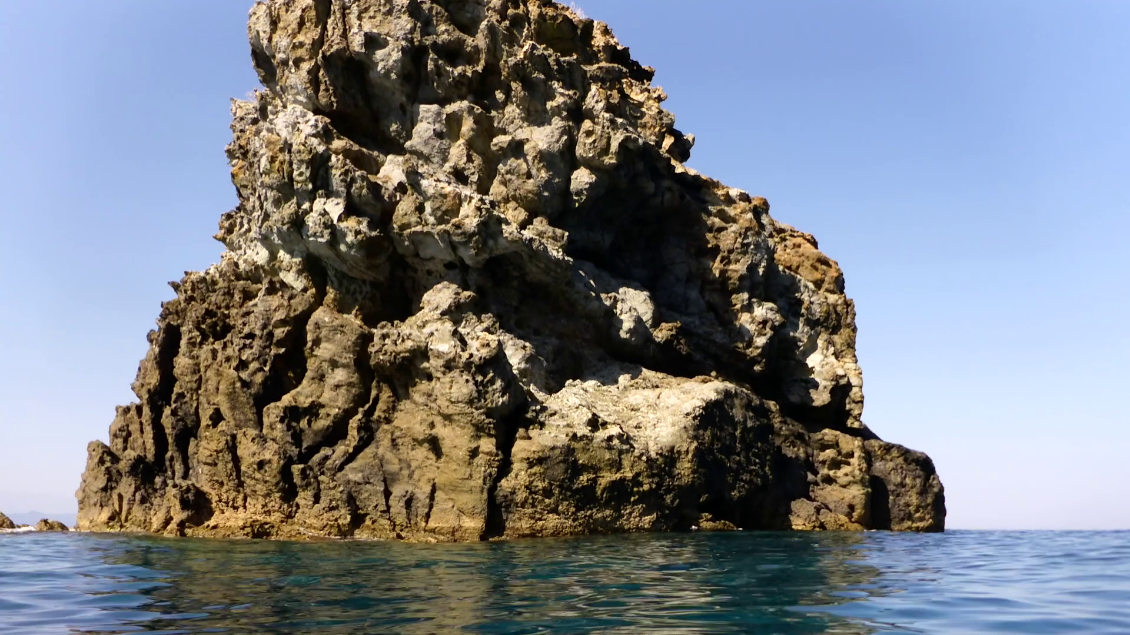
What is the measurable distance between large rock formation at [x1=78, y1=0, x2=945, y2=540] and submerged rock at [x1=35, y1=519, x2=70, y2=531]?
1.54 m

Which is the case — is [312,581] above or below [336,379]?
below

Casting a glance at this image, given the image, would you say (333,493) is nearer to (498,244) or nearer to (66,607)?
(498,244)

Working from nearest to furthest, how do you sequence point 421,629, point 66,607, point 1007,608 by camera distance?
point 421,629 < point 1007,608 < point 66,607

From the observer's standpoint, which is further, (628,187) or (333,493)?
(628,187)

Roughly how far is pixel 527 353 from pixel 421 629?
551 inches

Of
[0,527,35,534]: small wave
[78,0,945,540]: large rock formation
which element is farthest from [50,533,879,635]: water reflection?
[0,527,35,534]: small wave

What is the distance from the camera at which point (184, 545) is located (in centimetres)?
A: 1900

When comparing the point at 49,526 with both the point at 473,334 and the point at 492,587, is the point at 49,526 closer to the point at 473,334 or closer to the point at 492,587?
the point at 473,334

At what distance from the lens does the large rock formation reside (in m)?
20.7

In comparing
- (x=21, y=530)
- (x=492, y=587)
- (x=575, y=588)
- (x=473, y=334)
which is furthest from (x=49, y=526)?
(x=575, y=588)

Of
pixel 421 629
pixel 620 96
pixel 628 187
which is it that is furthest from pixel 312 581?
pixel 620 96

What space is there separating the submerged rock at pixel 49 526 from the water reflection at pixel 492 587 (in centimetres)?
929

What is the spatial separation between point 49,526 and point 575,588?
21.1 metres

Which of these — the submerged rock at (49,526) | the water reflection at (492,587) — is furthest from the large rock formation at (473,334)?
the water reflection at (492,587)
